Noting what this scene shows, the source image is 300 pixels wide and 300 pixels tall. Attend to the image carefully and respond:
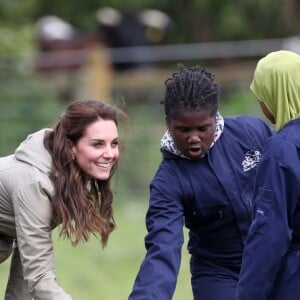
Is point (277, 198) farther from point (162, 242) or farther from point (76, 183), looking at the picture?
point (76, 183)

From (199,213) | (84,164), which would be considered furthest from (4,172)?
(199,213)

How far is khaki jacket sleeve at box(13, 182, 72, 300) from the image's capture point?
6293 millimetres

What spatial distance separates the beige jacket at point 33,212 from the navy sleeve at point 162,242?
0.41 m

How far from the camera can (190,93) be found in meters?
6.33

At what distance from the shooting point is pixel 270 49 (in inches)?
734

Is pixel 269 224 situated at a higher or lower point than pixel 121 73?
lower

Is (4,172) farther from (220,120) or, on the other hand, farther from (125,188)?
(125,188)

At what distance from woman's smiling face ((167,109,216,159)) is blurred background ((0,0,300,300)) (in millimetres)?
880

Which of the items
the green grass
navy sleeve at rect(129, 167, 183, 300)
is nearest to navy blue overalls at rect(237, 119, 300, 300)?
navy sleeve at rect(129, 167, 183, 300)

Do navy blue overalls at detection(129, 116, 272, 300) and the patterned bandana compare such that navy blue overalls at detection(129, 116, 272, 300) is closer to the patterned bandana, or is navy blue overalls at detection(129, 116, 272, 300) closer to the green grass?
the patterned bandana

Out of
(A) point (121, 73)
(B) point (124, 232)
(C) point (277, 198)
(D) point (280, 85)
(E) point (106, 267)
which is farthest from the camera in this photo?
(A) point (121, 73)

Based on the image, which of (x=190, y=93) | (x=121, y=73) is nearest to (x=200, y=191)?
(x=190, y=93)

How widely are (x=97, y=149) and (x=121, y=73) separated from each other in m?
11.8

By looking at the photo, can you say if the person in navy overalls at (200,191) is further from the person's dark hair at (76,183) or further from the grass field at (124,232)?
the grass field at (124,232)
